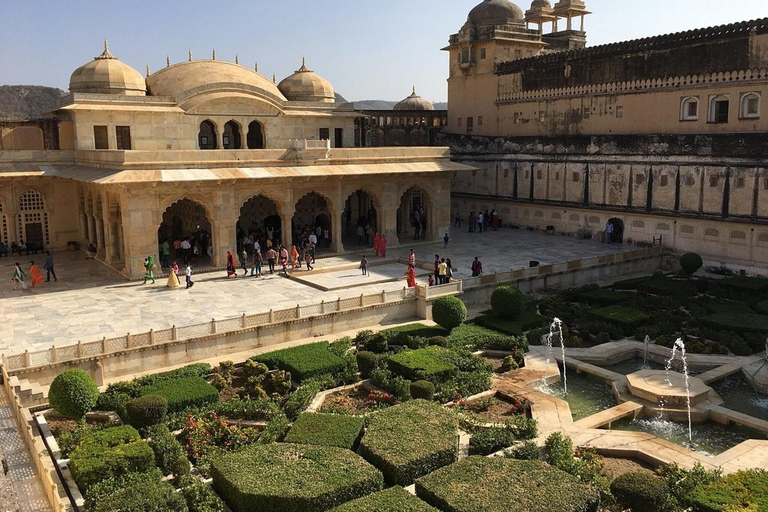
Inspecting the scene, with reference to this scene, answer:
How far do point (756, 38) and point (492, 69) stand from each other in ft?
48.5

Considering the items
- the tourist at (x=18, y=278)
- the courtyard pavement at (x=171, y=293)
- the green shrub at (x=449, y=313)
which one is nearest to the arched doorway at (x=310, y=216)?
the courtyard pavement at (x=171, y=293)

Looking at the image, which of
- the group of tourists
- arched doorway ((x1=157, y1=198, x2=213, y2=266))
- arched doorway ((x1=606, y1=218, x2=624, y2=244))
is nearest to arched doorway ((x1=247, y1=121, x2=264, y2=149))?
arched doorway ((x1=157, y1=198, x2=213, y2=266))

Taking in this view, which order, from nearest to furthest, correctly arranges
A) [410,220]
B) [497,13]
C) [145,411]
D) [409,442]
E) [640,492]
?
1. [640,492]
2. [409,442]
3. [145,411]
4. [410,220]
5. [497,13]

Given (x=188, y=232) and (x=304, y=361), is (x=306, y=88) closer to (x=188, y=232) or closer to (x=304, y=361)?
(x=188, y=232)

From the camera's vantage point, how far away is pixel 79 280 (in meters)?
23.9

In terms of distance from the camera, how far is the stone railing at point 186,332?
15.2 m

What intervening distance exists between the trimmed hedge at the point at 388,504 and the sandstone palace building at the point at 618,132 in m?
21.2

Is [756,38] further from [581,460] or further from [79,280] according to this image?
[79,280]

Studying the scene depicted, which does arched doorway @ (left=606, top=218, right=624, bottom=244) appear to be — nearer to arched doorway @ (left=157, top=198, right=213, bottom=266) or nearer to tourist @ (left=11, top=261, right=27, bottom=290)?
arched doorway @ (left=157, top=198, right=213, bottom=266)

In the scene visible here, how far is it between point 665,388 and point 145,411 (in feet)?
36.0

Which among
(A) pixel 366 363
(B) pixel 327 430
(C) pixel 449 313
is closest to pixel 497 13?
(C) pixel 449 313

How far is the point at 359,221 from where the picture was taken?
107 feet

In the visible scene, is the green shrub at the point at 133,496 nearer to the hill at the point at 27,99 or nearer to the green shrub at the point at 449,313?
the green shrub at the point at 449,313

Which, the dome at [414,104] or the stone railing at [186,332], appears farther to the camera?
the dome at [414,104]
